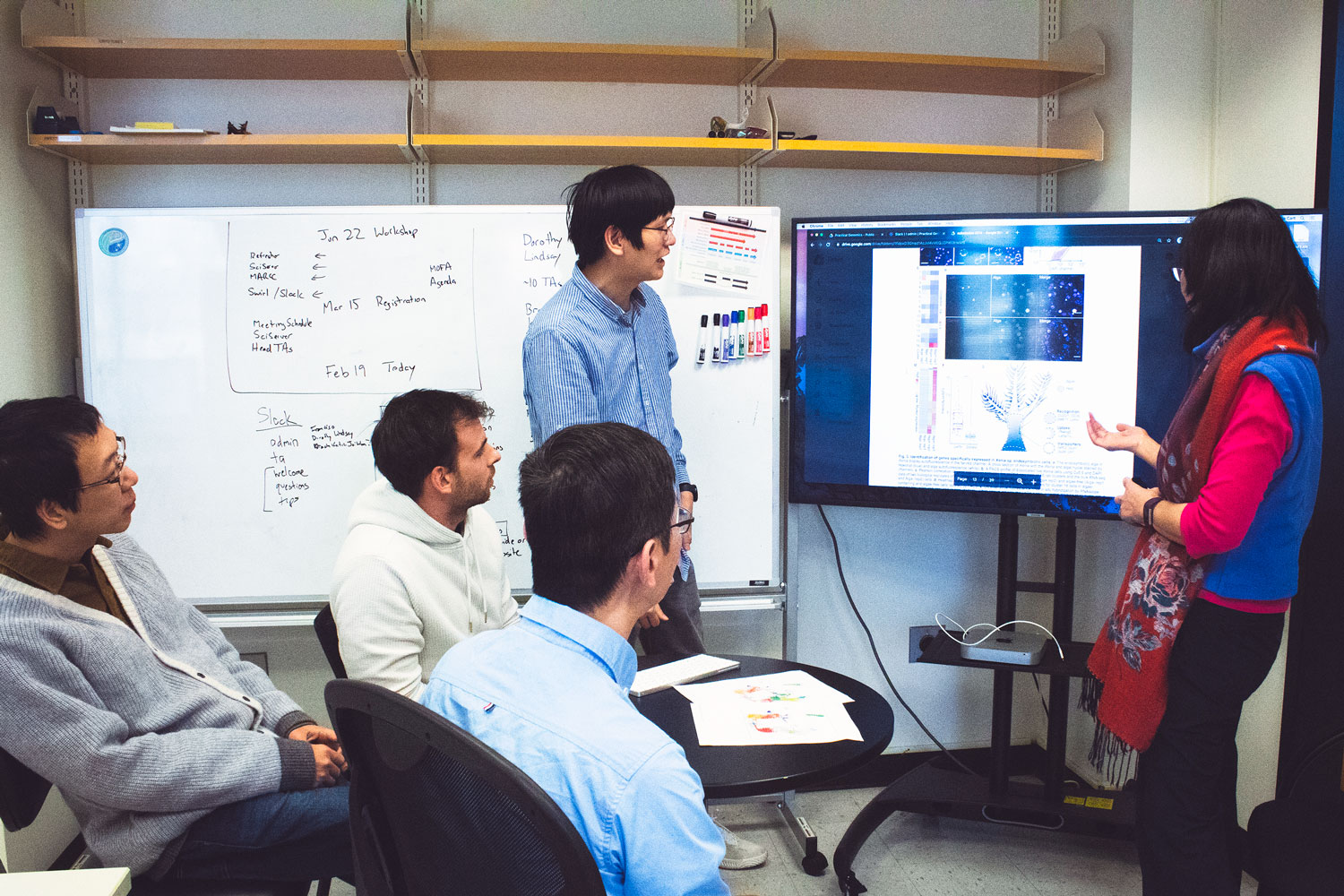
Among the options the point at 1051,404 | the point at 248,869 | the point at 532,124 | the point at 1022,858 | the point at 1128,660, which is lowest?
the point at 1022,858

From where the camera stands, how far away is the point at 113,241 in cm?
234

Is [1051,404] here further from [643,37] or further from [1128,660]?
[643,37]

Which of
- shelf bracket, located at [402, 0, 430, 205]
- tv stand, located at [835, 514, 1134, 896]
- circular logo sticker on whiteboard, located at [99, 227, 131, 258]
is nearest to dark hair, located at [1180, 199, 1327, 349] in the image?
tv stand, located at [835, 514, 1134, 896]

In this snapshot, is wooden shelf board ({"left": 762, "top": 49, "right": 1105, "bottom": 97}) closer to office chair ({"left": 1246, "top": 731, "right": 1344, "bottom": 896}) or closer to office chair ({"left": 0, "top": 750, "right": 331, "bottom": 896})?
office chair ({"left": 1246, "top": 731, "right": 1344, "bottom": 896})

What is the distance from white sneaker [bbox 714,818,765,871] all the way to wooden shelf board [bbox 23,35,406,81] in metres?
2.14

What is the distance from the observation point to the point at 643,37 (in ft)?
8.61

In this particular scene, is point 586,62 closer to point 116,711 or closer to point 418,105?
point 418,105

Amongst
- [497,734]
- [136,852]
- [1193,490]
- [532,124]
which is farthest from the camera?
[532,124]

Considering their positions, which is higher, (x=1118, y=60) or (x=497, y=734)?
(x=1118, y=60)

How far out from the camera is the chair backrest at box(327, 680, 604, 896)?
69 cm

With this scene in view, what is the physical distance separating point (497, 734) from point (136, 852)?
0.90 metres

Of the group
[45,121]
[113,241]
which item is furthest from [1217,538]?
[45,121]

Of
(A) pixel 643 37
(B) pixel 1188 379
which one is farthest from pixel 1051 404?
(A) pixel 643 37

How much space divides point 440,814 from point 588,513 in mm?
316
